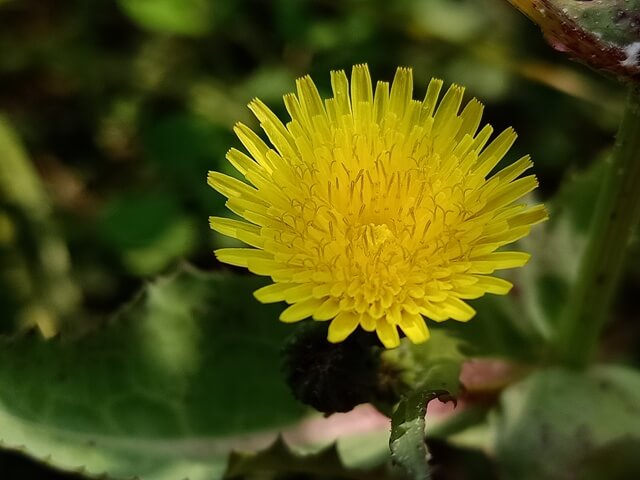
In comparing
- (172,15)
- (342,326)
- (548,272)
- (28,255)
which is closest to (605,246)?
(548,272)

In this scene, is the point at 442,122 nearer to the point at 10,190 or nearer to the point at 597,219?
the point at 597,219

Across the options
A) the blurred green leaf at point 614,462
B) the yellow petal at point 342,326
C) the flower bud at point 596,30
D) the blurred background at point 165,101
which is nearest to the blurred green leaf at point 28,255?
the blurred background at point 165,101

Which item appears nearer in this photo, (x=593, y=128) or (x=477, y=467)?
(x=477, y=467)

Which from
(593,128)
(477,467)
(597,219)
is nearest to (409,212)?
(597,219)

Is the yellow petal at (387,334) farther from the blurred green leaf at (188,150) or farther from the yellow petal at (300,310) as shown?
the blurred green leaf at (188,150)

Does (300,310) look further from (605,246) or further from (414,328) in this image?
(605,246)
